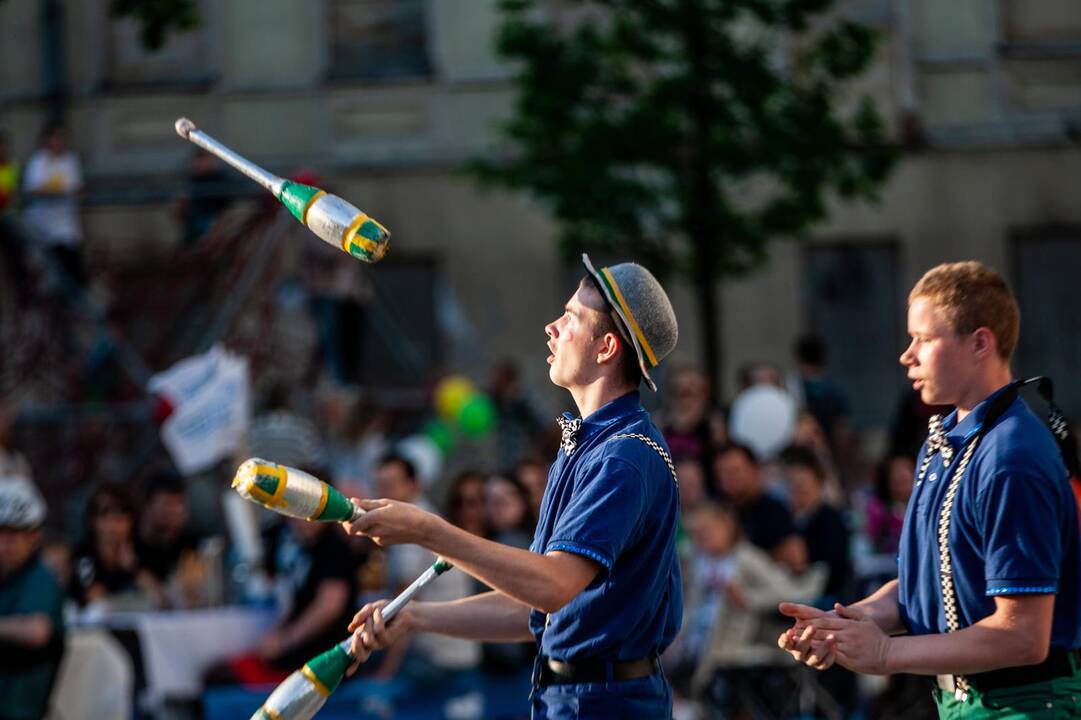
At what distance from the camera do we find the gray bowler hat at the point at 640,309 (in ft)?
15.8

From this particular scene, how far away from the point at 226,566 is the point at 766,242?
6.05 meters

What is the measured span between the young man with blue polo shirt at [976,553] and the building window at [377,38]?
1705 cm

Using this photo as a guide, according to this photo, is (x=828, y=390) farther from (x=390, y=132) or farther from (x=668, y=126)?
(x=390, y=132)

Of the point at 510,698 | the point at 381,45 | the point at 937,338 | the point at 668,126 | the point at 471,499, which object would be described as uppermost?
the point at 381,45

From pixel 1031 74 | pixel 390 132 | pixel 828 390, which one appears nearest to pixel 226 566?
pixel 828 390

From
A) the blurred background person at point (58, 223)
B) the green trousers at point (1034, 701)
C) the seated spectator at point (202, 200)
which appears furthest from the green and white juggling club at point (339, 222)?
the blurred background person at point (58, 223)

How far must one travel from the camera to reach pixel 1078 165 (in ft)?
68.6

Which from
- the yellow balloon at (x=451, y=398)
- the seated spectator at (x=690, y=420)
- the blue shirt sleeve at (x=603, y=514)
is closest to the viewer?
the blue shirt sleeve at (x=603, y=514)

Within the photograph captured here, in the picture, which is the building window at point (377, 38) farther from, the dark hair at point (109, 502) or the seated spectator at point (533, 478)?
the dark hair at point (109, 502)

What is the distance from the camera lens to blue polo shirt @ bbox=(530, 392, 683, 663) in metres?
4.54

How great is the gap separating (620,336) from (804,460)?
18.1 feet

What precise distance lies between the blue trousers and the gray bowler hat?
78cm

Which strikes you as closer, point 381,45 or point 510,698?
point 510,698

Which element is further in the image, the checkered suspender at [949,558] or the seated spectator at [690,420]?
the seated spectator at [690,420]
